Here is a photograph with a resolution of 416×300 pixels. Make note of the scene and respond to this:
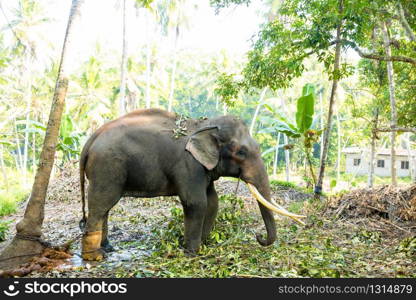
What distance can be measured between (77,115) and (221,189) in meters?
20.1

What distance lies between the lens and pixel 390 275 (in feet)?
16.8

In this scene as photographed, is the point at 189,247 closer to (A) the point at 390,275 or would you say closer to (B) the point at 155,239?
(B) the point at 155,239

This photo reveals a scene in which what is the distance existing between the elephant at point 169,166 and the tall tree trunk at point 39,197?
577 mm

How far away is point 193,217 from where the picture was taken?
605cm

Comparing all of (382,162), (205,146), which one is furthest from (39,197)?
(382,162)

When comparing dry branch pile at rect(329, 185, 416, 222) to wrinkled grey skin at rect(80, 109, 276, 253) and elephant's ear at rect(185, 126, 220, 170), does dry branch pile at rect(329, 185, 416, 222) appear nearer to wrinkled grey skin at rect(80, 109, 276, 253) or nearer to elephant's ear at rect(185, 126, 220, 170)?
wrinkled grey skin at rect(80, 109, 276, 253)

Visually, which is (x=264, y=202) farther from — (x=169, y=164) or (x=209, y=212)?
(x=169, y=164)

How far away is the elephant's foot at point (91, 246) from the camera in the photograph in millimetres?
5914

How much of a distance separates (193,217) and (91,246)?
4.85ft

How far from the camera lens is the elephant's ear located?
20.1 feet

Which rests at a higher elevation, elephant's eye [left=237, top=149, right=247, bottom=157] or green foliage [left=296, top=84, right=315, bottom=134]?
green foliage [left=296, top=84, right=315, bottom=134]

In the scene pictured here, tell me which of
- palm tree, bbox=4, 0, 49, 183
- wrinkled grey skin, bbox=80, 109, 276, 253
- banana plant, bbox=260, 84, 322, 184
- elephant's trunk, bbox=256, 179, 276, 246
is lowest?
elephant's trunk, bbox=256, 179, 276, 246

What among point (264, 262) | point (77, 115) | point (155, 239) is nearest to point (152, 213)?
point (155, 239)

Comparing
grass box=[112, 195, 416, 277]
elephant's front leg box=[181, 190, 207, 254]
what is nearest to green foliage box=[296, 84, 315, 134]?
grass box=[112, 195, 416, 277]
